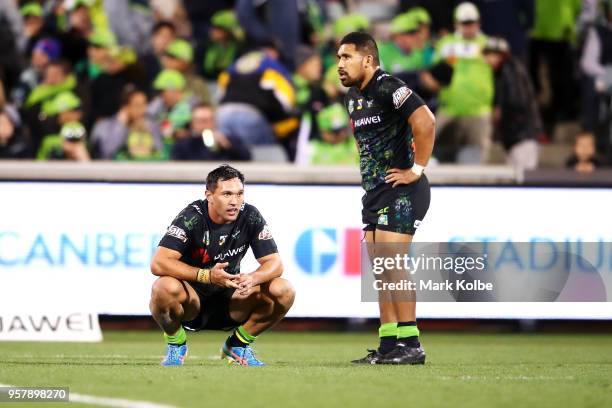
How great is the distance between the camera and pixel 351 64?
9.87 m

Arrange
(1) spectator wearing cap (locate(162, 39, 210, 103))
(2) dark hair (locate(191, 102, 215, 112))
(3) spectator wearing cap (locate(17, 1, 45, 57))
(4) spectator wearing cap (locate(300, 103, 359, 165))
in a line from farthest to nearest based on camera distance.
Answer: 1. (3) spectator wearing cap (locate(17, 1, 45, 57))
2. (1) spectator wearing cap (locate(162, 39, 210, 103))
3. (4) spectator wearing cap (locate(300, 103, 359, 165))
4. (2) dark hair (locate(191, 102, 215, 112))

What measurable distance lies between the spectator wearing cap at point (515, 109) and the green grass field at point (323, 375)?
13.5ft

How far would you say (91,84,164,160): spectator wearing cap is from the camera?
1683 cm

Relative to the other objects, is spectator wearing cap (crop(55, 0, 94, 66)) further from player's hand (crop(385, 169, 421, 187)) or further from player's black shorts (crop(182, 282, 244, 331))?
player's hand (crop(385, 169, 421, 187))

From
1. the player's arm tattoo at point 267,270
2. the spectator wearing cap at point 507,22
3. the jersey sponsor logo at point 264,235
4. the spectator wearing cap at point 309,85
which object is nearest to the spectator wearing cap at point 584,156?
the spectator wearing cap at point 507,22

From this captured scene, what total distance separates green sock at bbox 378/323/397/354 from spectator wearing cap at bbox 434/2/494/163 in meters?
7.23

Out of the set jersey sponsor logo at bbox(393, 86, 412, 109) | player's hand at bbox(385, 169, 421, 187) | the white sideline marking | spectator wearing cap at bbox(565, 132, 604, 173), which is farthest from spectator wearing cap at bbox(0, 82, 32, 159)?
the white sideline marking

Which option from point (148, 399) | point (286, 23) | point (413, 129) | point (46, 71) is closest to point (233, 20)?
point (286, 23)

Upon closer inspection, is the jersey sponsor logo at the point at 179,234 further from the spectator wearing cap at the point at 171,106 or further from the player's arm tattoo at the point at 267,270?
the spectator wearing cap at the point at 171,106

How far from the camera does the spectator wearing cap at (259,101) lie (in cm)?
1683

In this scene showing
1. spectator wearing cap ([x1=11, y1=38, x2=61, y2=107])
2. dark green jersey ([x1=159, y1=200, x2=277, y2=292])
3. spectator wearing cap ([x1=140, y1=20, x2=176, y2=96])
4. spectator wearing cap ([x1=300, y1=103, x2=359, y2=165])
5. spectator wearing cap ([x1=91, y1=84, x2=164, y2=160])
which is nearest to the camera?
dark green jersey ([x1=159, y1=200, x2=277, y2=292])

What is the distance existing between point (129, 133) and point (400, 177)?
779 centimetres

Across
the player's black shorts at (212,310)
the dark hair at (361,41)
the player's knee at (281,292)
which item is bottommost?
the player's black shorts at (212,310)

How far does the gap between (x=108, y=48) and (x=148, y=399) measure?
1185 cm
